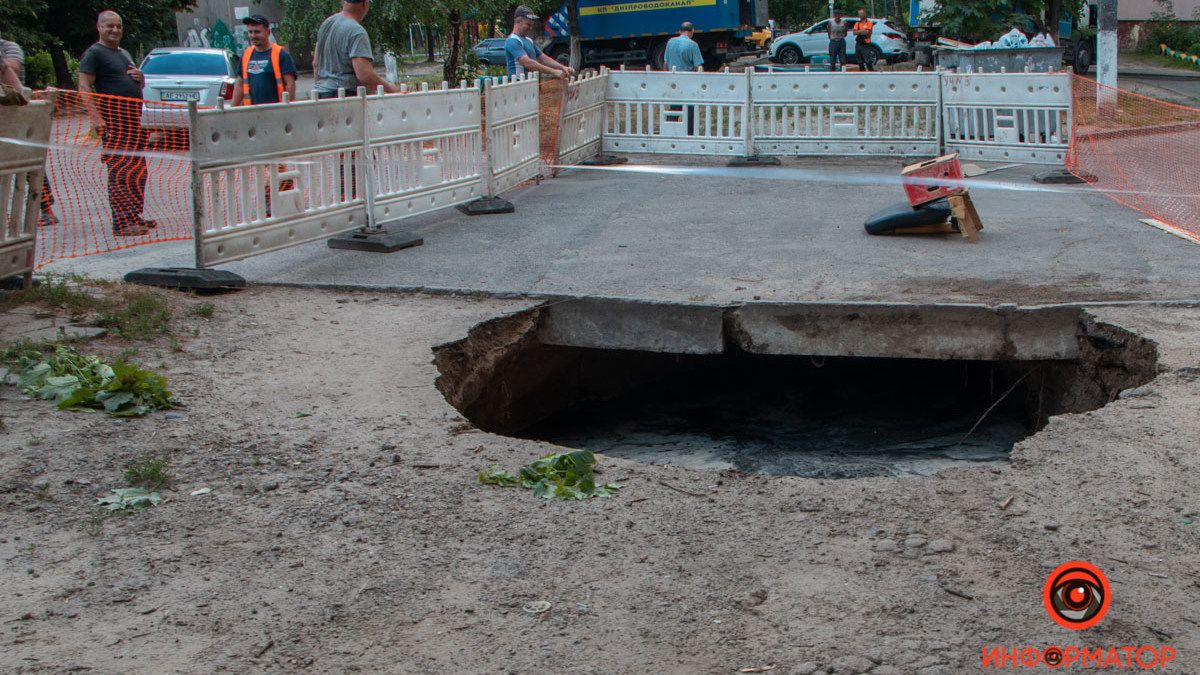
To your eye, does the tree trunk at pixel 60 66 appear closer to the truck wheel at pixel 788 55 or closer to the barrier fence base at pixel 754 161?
the barrier fence base at pixel 754 161

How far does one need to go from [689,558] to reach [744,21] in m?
29.6

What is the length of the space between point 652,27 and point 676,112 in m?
17.6

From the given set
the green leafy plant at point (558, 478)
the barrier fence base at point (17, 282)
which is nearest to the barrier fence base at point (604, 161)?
the barrier fence base at point (17, 282)

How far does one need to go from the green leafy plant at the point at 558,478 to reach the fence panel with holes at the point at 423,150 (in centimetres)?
509

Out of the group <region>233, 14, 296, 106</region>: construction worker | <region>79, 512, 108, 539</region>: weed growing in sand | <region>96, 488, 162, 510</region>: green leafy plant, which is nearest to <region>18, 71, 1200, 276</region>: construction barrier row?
<region>233, 14, 296, 106</region>: construction worker

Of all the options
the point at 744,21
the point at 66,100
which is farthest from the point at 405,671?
the point at 744,21

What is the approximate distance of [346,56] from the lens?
935 centimetres

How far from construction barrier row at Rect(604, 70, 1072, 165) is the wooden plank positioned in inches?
197

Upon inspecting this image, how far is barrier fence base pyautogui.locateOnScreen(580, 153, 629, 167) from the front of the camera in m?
14.7

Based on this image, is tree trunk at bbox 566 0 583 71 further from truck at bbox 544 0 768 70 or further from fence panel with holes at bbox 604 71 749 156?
fence panel with holes at bbox 604 71 749 156

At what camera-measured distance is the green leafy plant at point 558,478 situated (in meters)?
4.40

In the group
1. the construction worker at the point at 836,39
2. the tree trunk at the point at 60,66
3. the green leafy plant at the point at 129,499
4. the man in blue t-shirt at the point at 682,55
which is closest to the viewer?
the green leafy plant at the point at 129,499

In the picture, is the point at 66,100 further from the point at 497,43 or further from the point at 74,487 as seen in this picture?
the point at 497,43

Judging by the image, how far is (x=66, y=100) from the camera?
1024cm
